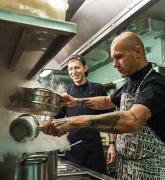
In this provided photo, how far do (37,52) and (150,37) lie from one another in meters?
2.74

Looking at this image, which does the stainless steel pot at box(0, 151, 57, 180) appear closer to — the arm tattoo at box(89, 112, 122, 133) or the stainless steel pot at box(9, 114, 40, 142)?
the stainless steel pot at box(9, 114, 40, 142)

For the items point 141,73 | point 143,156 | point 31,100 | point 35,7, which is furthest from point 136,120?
point 35,7

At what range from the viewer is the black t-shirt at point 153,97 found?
51.7 inches

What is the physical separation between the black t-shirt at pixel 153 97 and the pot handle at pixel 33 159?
55 centimetres

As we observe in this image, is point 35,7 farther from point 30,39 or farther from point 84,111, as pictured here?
point 84,111

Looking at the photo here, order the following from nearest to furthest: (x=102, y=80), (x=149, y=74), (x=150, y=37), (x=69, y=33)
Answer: (x=69, y=33) < (x=149, y=74) < (x=150, y=37) < (x=102, y=80)

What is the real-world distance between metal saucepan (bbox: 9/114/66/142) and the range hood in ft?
1.92

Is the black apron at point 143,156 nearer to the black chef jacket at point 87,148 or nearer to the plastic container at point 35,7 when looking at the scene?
the black chef jacket at point 87,148

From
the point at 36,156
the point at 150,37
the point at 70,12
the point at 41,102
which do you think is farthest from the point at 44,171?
the point at 150,37

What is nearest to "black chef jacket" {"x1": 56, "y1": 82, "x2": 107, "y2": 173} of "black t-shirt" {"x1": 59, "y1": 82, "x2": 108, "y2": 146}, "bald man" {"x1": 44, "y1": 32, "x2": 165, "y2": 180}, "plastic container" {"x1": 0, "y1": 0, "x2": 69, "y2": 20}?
"black t-shirt" {"x1": 59, "y1": 82, "x2": 108, "y2": 146}

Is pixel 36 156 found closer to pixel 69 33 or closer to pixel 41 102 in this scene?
pixel 41 102

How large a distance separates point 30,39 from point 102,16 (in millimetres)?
500

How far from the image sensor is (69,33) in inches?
30.6

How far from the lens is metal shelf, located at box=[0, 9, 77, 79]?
73 cm
